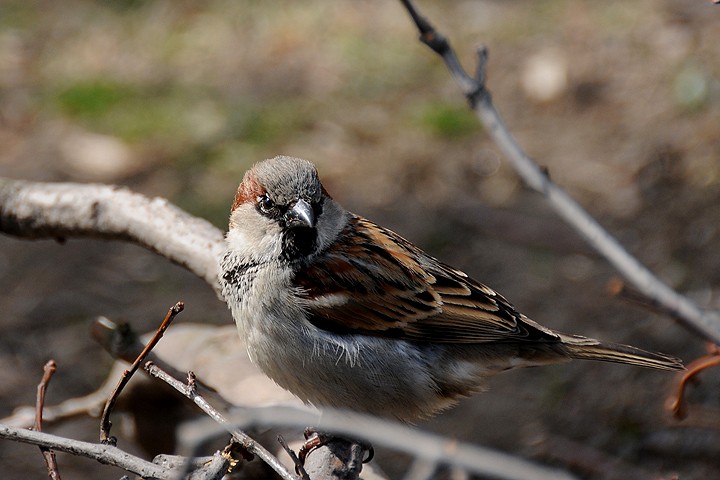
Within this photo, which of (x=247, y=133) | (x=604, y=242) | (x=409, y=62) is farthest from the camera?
(x=409, y=62)

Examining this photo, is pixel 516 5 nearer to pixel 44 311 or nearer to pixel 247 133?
pixel 247 133

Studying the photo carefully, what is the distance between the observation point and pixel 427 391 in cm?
291

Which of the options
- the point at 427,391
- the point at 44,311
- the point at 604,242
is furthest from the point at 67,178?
the point at 604,242

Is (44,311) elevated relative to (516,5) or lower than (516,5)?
lower

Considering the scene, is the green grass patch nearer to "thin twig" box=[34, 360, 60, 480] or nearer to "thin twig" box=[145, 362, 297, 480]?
"thin twig" box=[34, 360, 60, 480]

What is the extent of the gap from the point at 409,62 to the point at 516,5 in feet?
3.63

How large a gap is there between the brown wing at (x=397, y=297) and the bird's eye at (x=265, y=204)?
215 millimetres

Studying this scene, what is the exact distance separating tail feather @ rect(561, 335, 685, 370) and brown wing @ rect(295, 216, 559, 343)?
73mm

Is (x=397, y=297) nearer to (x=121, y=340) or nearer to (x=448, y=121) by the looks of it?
(x=121, y=340)

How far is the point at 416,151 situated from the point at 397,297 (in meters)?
3.18

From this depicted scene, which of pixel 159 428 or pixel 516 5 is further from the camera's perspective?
pixel 516 5

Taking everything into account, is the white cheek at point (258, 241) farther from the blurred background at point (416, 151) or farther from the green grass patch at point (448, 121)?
the green grass patch at point (448, 121)

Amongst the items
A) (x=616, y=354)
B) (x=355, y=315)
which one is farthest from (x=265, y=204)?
(x=616, y=354)

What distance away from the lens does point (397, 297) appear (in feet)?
9.84
